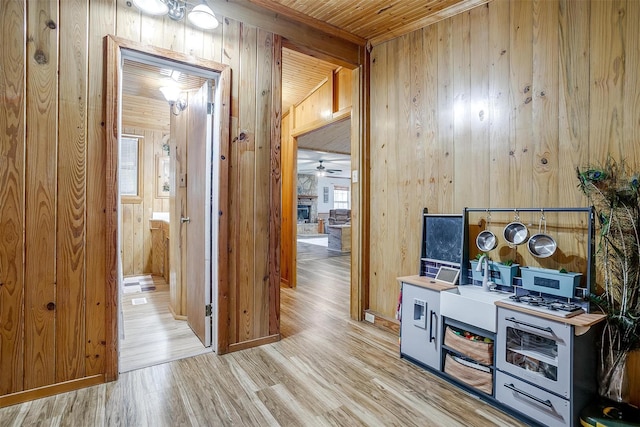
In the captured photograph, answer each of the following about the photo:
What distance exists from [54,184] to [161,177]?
369cm

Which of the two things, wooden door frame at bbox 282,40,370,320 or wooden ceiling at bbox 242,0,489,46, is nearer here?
wooden ceiling at bbox 242,0,489,46

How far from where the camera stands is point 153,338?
272 cm

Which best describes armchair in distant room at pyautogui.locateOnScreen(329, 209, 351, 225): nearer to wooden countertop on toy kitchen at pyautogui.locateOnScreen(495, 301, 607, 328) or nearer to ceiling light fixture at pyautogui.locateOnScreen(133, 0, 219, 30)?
ceiling light fixture at pyautogui.locateOnScreen(133, 0, 219, 30)

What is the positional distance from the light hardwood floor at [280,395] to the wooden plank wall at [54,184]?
272mm

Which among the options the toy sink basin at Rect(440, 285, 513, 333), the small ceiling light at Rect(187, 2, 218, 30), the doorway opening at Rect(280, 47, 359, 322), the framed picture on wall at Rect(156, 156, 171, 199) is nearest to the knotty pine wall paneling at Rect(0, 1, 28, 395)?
the small ceiling light at Rect(187, 2, 218, 30)

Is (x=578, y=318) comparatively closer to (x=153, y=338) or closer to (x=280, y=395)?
(x=280, y=395)

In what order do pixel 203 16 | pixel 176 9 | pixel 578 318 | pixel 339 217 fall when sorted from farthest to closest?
pixel 339 217, pixel 176 9, pixel 203 16, pixel 578 318

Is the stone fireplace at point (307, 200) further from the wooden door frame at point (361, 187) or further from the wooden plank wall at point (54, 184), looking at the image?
the wooden plank wall at point (54, 184)

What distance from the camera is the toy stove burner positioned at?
64.2 inches

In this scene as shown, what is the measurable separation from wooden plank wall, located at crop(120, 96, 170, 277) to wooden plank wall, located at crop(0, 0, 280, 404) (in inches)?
123

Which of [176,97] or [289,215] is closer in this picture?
[176,97]

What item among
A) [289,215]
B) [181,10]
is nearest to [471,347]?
[181,10]

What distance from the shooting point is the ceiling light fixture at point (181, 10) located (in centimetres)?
193

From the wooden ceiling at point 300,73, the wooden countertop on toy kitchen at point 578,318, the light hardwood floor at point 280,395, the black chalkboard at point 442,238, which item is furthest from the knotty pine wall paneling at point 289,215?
the wooden countertop on toy kitchen at point 578,318
